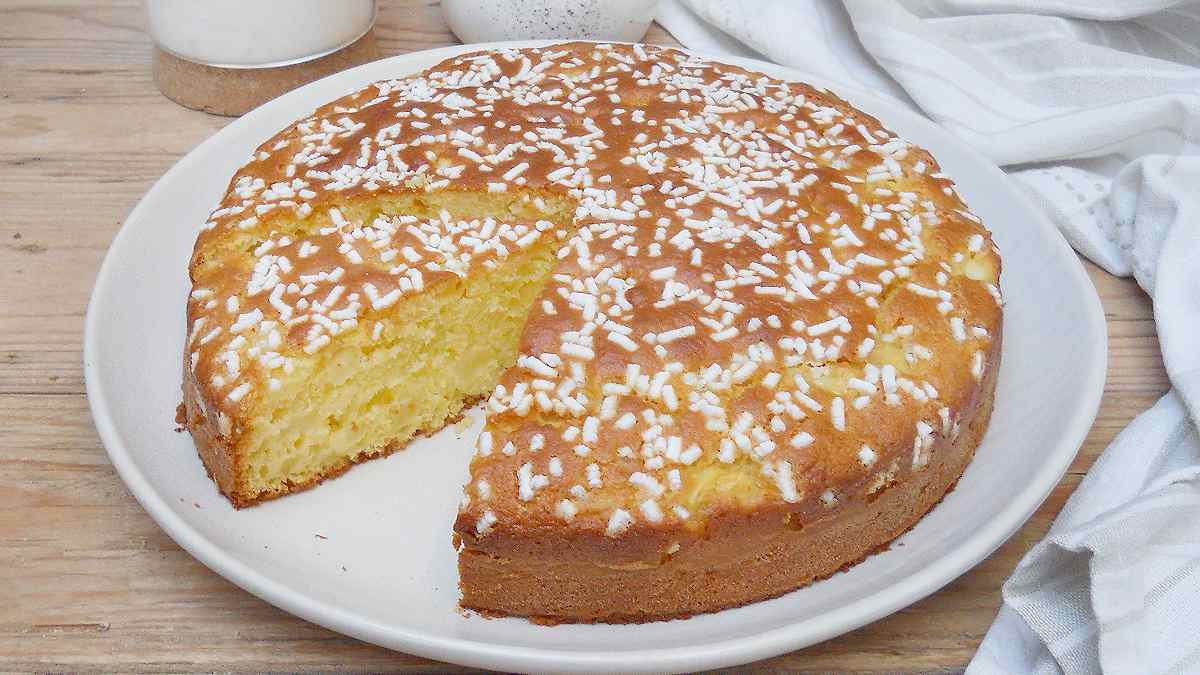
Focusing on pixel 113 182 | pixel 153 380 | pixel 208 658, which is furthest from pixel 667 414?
pixel 113 182

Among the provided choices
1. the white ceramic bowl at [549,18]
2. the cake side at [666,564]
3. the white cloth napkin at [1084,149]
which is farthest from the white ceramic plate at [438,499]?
the white ceramic bowl at [549,18]

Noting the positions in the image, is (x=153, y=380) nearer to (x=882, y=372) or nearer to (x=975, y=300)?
(x=882, y=372)

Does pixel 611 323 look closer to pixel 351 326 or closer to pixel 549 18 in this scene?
pixel 351 326

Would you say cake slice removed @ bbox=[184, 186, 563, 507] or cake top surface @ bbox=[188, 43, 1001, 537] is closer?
cake top surface @ bbox=[188, 43, 1001, 537]

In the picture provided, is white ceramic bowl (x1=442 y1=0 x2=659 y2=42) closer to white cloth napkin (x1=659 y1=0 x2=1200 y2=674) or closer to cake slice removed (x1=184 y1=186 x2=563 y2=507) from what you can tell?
white cloth napkin (x1=659 y1=0 x2=1200 y2=674)

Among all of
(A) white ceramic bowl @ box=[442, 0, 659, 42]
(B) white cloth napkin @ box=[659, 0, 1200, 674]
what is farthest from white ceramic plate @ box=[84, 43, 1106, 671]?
(A) white ceramic bowl @ box=[442, 0, 659, 42]

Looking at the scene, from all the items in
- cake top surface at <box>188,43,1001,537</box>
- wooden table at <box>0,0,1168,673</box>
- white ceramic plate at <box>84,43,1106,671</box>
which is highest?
cake top surface at <box>188,43,1001,537</box>
